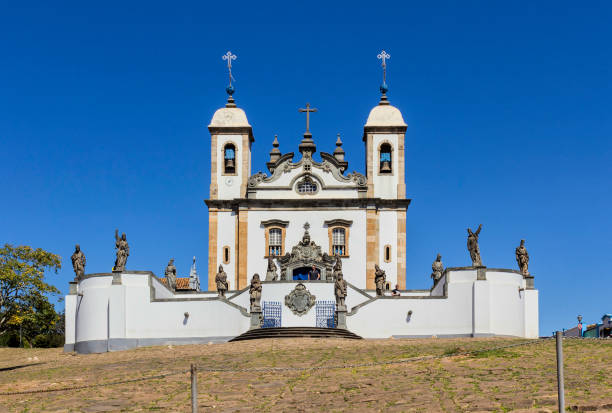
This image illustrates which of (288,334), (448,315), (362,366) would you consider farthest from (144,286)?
(362,366)

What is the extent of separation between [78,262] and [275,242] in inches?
552

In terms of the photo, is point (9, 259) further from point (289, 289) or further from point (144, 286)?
point (289, 289)

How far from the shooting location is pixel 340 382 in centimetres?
3067

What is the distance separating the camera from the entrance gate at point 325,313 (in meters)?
48.5

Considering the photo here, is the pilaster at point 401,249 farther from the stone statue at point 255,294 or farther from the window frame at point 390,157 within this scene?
the stone statue at point 255,294

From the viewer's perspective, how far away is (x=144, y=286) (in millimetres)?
47750

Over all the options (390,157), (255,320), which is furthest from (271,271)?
(390,157)

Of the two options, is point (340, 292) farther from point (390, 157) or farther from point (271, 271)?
point (390, 157)

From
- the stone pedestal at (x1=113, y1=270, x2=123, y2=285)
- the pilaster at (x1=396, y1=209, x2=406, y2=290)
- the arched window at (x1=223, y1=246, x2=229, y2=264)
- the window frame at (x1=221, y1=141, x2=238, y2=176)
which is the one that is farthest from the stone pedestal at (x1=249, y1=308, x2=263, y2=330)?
the window frame at (x1=221, y1=141, x2=238, y2=176)

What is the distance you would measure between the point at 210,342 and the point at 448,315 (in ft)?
33.4

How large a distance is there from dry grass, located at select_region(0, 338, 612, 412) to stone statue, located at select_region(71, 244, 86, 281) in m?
9.48

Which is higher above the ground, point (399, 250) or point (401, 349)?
point (399, 250)

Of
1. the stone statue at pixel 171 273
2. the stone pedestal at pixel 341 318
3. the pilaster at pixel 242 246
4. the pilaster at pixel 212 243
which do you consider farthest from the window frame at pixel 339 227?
the stone pedestal at pixel 341 318

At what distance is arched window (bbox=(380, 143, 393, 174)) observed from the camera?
207 feet
